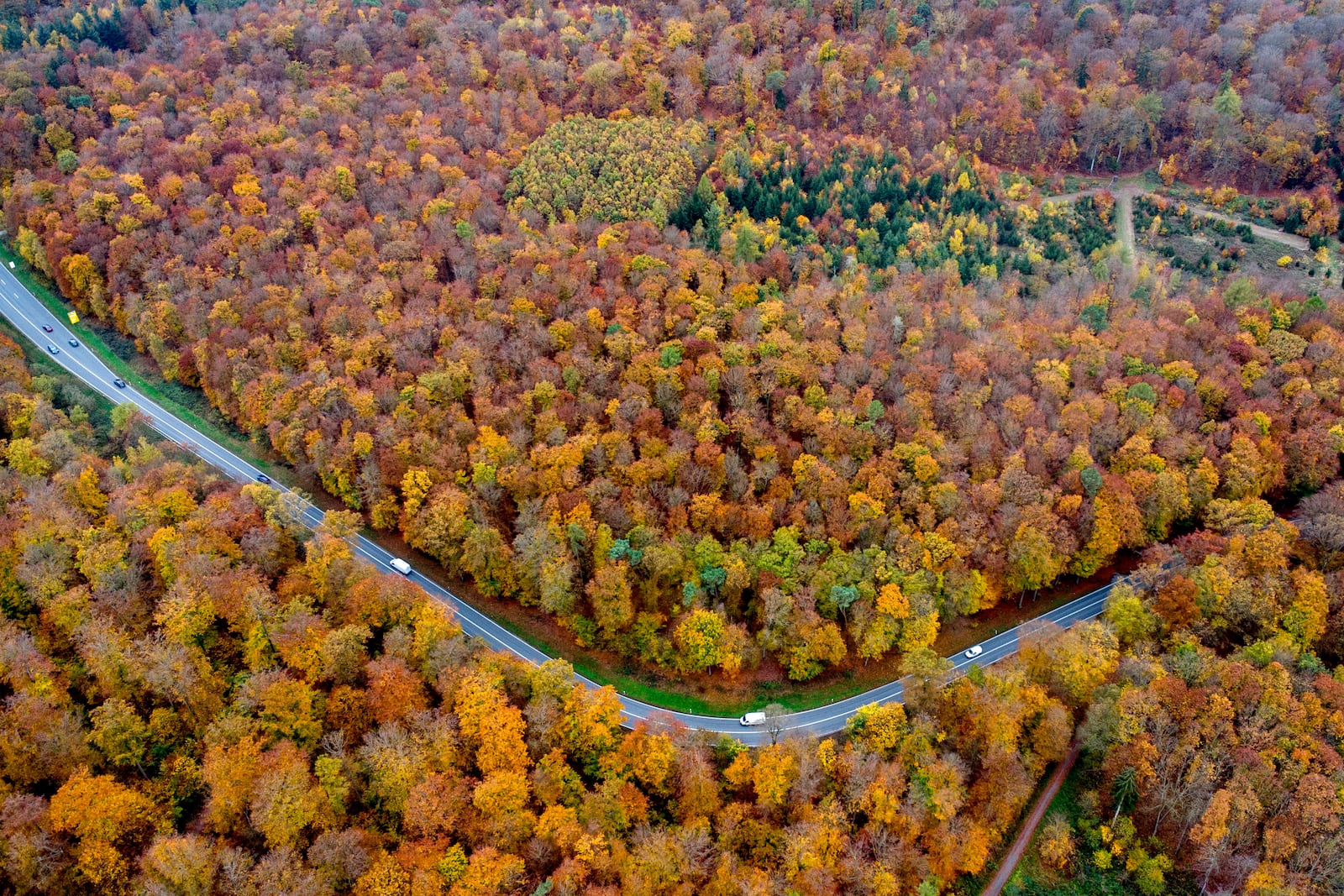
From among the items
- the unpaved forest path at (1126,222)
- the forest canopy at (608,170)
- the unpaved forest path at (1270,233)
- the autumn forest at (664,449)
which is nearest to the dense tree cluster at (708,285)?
the autumn forest at (664,449)

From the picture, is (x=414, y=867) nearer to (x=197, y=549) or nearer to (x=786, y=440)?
(x=197, y=549)

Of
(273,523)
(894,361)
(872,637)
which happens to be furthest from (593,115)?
(872,637)

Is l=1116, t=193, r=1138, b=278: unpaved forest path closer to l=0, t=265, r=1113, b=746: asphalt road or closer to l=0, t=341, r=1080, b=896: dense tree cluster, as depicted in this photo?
l=0, t=265, r=1113, b=746: asphalt road

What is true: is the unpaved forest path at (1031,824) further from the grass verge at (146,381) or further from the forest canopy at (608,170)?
the grass verge at (146,381)

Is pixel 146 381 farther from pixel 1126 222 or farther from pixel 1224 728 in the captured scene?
pixel 1126 222

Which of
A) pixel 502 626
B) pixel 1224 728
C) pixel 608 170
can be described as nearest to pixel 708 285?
→ pixel 608 170
